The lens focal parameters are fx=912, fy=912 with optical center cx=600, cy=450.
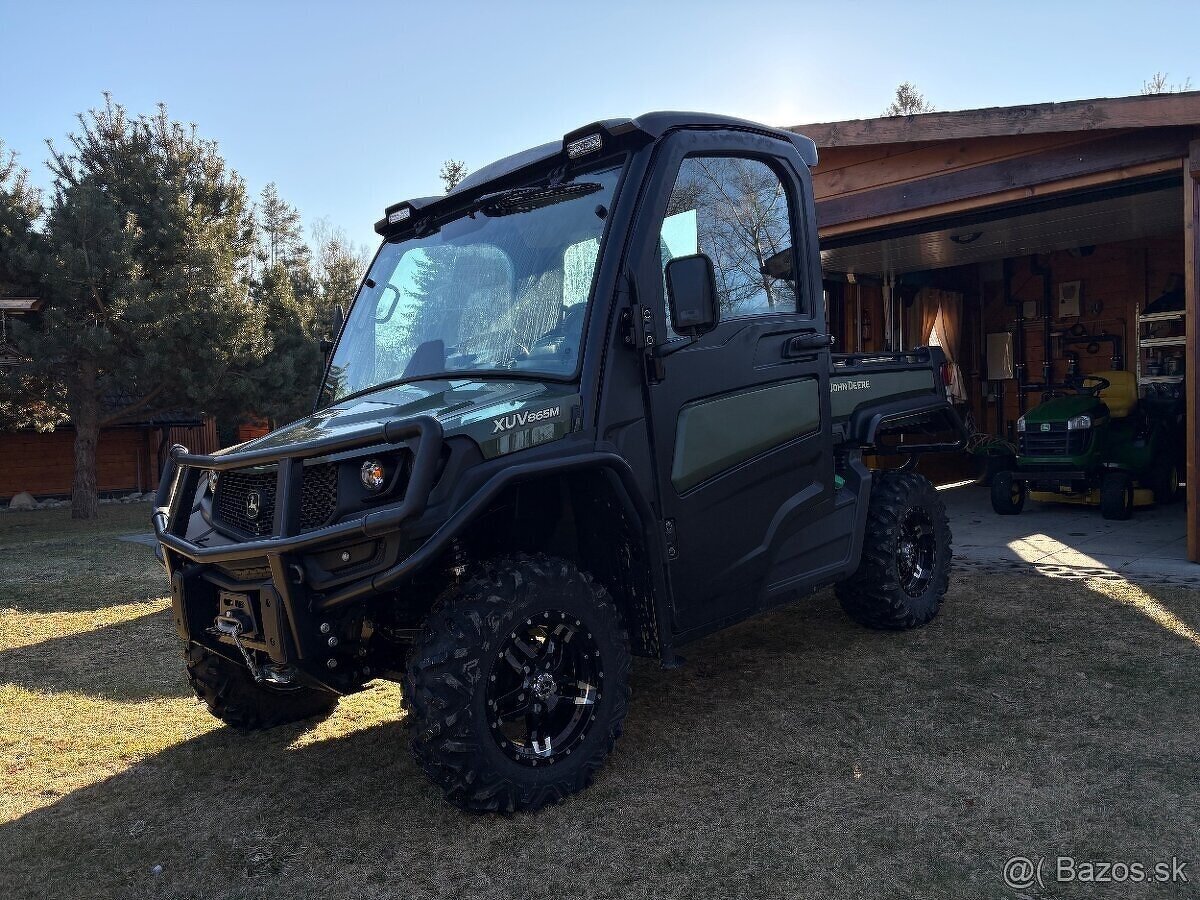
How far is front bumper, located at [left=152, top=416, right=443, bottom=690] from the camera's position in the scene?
2.79 metres

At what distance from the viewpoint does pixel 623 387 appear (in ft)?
11.1

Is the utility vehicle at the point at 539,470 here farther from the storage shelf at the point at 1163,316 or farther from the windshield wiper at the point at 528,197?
the storage shelf at the point at 1163,316

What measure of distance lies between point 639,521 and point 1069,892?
1.72 metres

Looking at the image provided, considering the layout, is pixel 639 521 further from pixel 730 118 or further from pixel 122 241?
pixel 122 241

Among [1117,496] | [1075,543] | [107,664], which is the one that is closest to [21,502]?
[107,664]

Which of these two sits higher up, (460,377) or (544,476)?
(460,377)

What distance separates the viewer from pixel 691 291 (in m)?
3.29

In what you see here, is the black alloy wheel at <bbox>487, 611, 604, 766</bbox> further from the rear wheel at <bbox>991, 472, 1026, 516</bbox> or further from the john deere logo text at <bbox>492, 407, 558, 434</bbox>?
the rear wheel at <bbox>991, 472, 1026, 516</bbox>

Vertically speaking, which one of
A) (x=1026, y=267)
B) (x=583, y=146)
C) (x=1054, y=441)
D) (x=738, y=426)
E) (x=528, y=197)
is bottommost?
(x=1054, y=441)

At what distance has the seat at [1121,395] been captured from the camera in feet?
34.3

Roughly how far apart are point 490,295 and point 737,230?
1.15 meters

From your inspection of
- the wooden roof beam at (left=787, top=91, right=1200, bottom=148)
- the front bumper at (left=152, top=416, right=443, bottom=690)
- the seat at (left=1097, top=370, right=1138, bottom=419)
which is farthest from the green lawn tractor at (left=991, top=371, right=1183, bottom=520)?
the front bumper at (left=152, top=416, right=443, bottom=690)

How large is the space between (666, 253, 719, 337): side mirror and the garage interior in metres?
5.03

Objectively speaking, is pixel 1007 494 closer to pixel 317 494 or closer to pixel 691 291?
pixel 691 291
